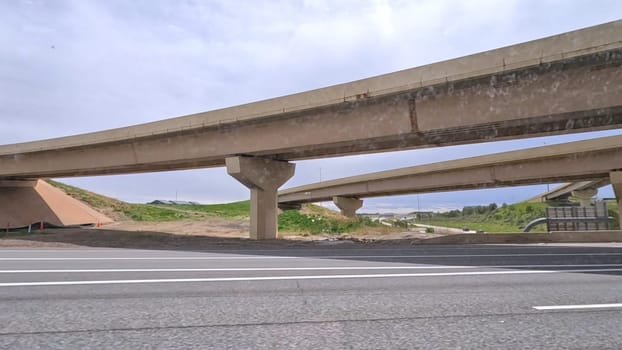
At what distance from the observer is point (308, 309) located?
17.7 ft

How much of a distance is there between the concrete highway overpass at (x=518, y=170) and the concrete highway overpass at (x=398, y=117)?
507 inches

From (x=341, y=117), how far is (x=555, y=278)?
509 inches

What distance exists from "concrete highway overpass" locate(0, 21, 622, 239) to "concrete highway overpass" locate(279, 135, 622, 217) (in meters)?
12.9

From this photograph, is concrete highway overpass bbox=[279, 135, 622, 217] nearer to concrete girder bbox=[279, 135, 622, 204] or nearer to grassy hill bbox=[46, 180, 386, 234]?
concrete girder bbox=[279, 135, 622, 204]

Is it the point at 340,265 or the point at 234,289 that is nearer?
the point at 234,289

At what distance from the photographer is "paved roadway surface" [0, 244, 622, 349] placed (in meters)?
4.09

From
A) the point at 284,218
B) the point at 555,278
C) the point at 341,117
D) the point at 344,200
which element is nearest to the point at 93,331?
the point at 555,278

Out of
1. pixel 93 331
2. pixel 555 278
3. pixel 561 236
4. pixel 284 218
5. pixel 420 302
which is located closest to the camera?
pixel 93 331

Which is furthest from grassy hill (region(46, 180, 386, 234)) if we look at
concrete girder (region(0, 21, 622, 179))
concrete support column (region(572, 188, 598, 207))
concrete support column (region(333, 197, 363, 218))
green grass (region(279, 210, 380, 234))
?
concrete support column (region(572, 188, 598, 207))

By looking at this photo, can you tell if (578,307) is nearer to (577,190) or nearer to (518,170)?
(518,170)

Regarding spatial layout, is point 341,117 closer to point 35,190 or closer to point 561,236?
point 561,236

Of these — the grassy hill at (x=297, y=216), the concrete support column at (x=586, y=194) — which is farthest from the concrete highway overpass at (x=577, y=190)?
the grassy hill at (x=297, y=216)

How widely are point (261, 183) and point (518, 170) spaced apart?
22607 mm

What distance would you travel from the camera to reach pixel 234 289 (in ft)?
22.4
